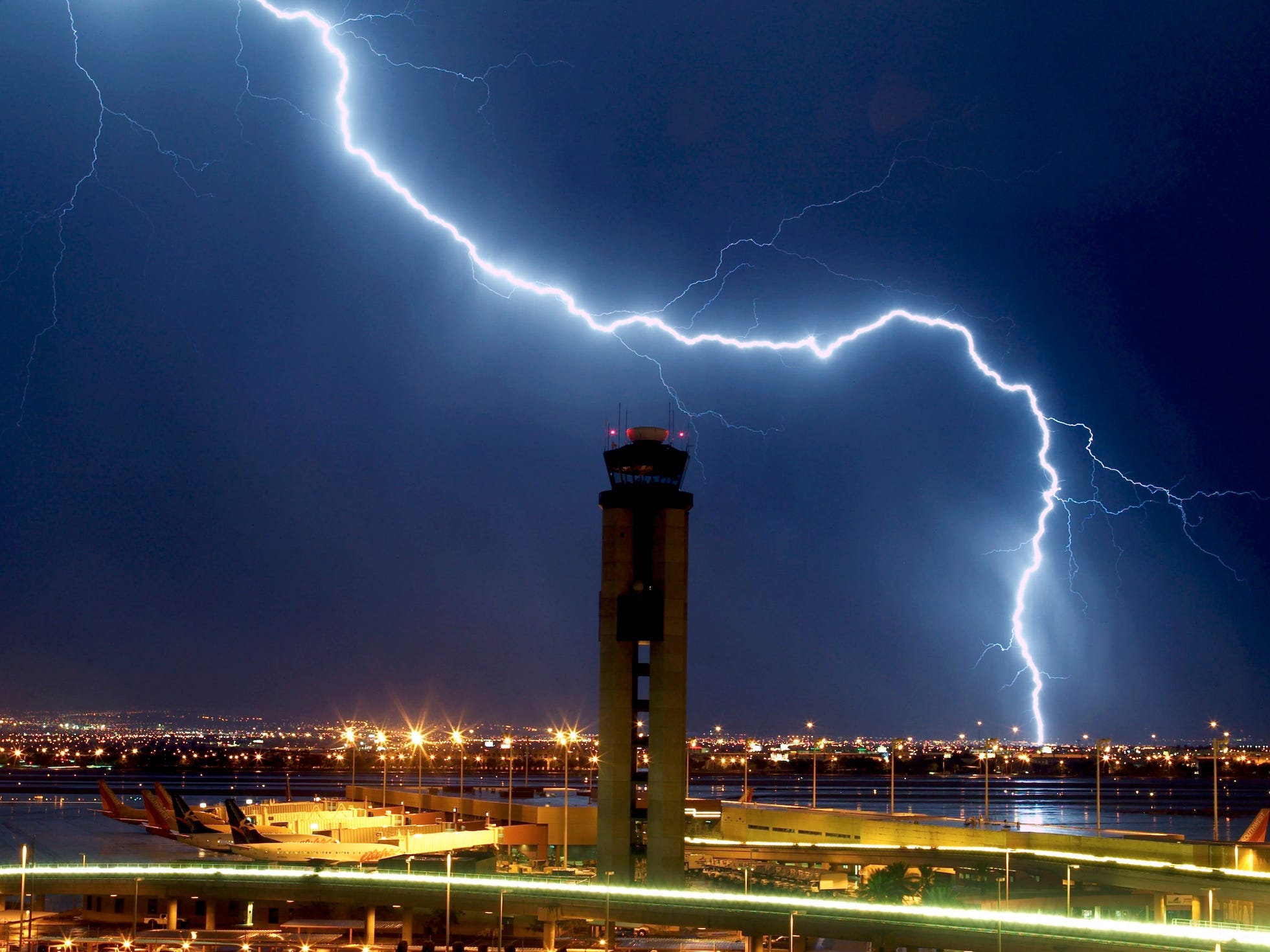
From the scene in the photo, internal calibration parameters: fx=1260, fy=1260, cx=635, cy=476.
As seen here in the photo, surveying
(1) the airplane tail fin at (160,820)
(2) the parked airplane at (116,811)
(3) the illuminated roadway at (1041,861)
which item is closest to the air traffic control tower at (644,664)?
(3) the illuminated roadway at (1041,861)

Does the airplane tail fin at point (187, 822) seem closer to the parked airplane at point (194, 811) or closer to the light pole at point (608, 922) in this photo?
the parked airplane at point (194, 811)

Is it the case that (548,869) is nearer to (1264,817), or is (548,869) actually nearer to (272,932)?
(272,932)

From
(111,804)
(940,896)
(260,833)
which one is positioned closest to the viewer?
(940,896)

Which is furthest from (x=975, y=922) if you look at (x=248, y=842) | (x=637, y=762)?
(x=248, y=842)

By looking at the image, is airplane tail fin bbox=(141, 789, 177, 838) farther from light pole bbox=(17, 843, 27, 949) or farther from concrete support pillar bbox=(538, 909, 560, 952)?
concrete support pillar bbox=(538, 909, 560, 952)

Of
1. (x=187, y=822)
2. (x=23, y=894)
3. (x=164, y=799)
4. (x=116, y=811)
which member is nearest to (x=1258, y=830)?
(x=23, y=894)

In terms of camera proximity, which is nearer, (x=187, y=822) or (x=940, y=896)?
(x=940, y=896)

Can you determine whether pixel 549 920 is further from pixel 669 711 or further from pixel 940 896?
pixel 940 896

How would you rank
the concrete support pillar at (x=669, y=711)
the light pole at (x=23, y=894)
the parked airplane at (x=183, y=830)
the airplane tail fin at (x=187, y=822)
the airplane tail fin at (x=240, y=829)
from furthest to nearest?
the airplane tail fin at (x=187, y=822) < the parked airplane at (x=183, y=830) < the airplane tail fin at (x=240, y=829) < the concrete support pillar at (x=669, y=711) < the light pole at (x=23, y=894)

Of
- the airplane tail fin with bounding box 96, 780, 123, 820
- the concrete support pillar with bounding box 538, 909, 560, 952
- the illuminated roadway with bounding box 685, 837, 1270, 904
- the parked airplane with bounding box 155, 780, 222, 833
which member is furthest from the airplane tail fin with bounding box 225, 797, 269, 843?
the concrete support pillar with bounding box 538, 909, 560, 952
